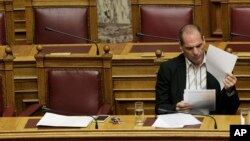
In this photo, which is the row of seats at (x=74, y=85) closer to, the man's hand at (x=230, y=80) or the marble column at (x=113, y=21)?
the man's hand at (x=230, y=80)

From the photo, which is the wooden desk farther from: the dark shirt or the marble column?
the marble column

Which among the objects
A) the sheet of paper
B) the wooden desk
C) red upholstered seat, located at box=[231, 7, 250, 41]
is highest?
red upholstered seat, located at box=[231, 7, 250, 41]

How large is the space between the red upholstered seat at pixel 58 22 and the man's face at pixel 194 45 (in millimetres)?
1141

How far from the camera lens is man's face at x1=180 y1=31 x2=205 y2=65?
2553mm

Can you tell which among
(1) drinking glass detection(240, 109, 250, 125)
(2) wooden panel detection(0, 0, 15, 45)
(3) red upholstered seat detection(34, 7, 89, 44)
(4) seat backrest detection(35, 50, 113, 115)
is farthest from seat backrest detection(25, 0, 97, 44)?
(1) drinking glass detection(240, 109, 250, 125)

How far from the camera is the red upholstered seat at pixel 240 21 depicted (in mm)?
3461

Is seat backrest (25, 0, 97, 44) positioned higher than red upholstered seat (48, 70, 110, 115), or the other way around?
seat backrest (25, 0, 97, 44)

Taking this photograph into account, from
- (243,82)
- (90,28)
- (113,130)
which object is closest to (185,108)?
(113,130)

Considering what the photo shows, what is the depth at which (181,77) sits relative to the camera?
267cm

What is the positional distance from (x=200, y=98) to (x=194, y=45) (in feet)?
0.64

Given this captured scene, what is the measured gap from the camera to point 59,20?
143 inches

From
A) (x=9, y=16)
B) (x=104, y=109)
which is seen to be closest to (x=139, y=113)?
(x=104, y=109)

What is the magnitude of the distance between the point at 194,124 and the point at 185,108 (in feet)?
0.67

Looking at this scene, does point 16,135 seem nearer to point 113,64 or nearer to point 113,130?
point 113,130
